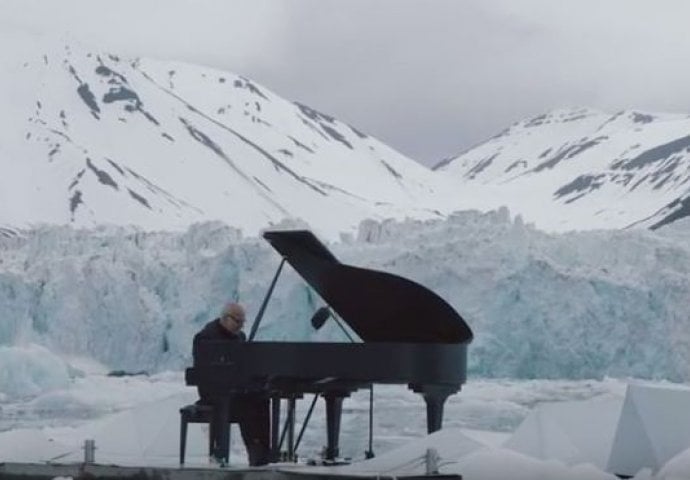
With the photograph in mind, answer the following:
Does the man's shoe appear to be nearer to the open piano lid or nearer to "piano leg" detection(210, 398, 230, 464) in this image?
"piano leg" detection(210, 398, 230, 464)

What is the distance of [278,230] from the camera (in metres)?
10.6

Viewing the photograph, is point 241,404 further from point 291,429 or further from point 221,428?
point 291,429

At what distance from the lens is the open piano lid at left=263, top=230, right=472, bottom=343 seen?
34.1ft

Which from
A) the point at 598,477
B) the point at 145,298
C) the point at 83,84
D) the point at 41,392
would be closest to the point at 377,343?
the point at 598,477

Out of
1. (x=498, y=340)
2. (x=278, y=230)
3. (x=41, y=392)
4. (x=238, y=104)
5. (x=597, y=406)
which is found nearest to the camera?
(x=597, y=406)

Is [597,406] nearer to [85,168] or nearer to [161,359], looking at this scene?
[161,359]

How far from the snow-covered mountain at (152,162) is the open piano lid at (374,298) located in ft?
297

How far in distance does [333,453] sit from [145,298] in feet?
99.7

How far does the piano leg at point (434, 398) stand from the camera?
10.2 metres

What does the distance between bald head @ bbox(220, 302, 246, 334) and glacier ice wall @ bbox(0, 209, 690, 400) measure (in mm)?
27582

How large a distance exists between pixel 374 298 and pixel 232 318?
116 cm

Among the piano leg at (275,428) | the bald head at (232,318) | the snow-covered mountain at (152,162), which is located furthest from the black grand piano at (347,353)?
the snow-covered mountain at (152,162)

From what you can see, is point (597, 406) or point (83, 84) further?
point (83, 84)

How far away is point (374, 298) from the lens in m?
10.6
